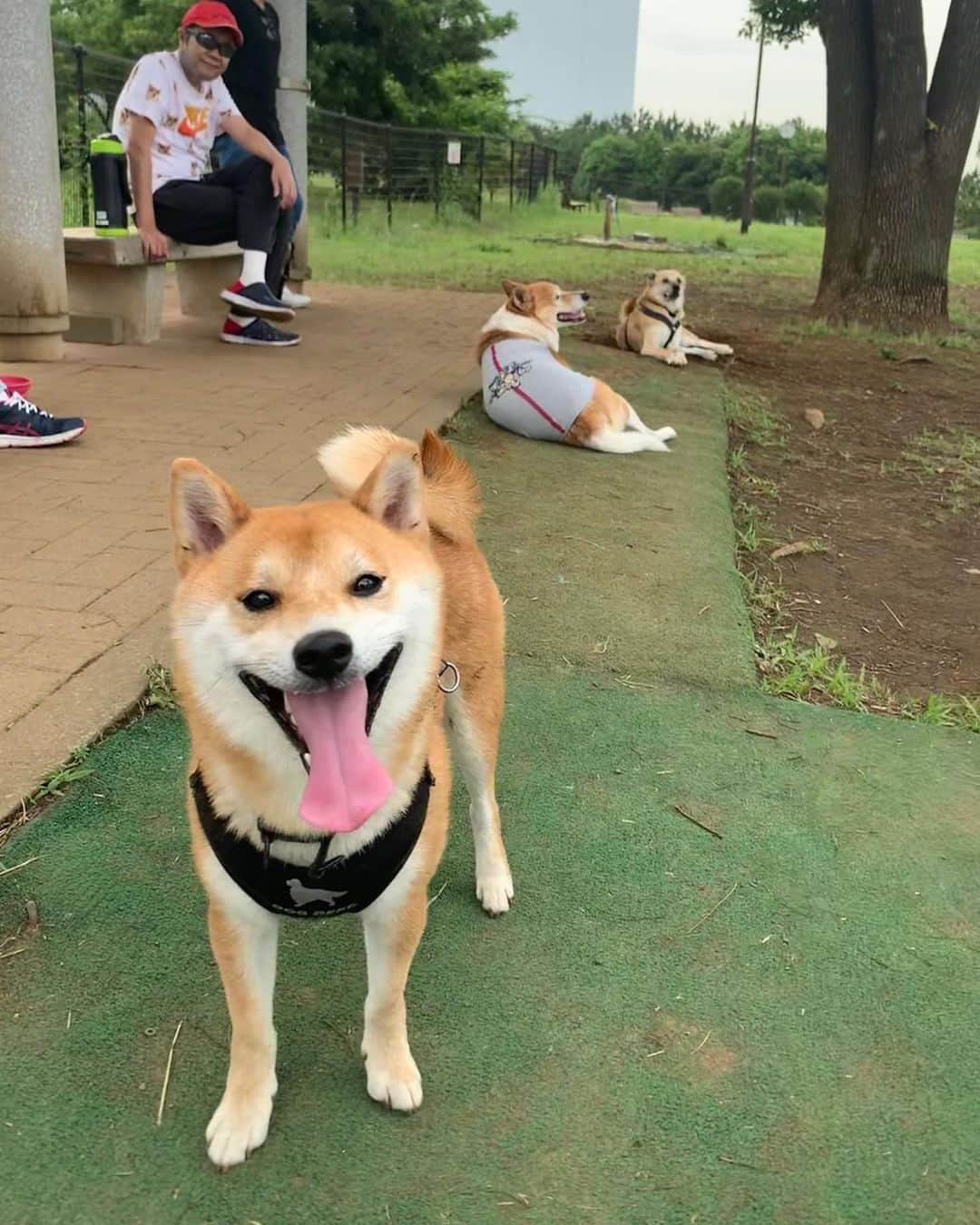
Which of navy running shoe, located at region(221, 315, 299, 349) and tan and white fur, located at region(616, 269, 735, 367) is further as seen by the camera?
tan and white fur, located at region(616, 269, 735, 367)

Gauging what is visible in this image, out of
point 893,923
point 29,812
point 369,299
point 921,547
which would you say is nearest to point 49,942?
point 29,812

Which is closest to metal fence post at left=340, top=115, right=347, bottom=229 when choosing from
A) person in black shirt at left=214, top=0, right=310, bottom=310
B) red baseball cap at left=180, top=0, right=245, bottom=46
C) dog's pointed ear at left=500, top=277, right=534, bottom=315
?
person in black shirt at left=214, top=0, right=310, bottom=310

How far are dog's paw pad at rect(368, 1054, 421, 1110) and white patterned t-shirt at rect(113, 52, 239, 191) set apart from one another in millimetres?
6341

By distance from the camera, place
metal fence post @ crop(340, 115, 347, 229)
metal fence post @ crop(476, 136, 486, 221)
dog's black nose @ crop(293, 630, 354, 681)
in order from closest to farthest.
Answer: dog's black nose @ crop(293, 630, 354, 681), metal fence post @ crop(340, 115, 347, 229), metal fence post @ crop(476, 136, 486, 221)

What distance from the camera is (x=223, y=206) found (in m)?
6.88

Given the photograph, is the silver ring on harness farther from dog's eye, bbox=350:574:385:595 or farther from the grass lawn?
the grass lawn

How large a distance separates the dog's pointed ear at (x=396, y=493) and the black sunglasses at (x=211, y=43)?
5739 mm

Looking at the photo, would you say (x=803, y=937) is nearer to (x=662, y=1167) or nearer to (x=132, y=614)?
(x=662, y=1167)

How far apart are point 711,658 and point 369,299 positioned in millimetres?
8182

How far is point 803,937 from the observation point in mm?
2154

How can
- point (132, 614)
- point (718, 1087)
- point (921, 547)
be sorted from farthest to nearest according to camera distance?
1. point (921, 547)
2. point (132, 614)
3. point (718, 1087)

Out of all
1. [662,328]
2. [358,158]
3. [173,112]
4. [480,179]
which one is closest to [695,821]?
[173,112]

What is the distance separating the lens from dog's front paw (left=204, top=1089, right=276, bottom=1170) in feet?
5.20

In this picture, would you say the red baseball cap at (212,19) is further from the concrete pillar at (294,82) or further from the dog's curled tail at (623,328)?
the dog's curled tail at (623,328)
